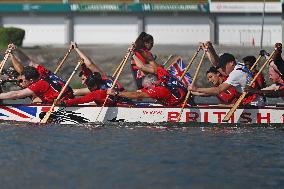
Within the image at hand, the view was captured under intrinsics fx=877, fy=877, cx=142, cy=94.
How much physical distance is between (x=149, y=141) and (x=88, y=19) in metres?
65.4

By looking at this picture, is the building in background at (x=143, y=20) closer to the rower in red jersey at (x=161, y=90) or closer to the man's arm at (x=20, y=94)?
the rower in red jersey at (x=161, y=90)

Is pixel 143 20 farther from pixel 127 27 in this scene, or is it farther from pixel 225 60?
pixel 225 60

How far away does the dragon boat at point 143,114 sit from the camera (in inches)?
1037

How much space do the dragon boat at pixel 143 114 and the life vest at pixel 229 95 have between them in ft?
1.43

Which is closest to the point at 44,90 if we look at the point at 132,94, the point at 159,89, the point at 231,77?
the point at 132,94

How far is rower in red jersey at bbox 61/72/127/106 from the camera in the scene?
26594 mm

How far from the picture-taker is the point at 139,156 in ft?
66.1

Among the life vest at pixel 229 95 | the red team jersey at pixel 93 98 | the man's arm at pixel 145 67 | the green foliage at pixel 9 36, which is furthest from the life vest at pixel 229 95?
the green foliage at pixel 9 36

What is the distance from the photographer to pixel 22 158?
64.9 feet

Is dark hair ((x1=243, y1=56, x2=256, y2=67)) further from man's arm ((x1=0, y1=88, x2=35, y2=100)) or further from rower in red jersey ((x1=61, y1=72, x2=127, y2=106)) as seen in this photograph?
man's arm ((x1=0, y1=88, x2=35, y2=100))

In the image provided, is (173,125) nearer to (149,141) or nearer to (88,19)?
(149,141)

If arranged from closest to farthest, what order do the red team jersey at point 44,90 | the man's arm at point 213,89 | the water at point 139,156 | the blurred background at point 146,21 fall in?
1. the water at point 139,156
2. the man's arm at point 213,89
3. the red team jersey at point 44,90
4. the blurred background at point 146,21

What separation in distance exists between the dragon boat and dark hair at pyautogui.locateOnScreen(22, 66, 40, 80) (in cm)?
99

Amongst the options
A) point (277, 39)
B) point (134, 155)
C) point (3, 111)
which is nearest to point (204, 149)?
point (134, 155)
